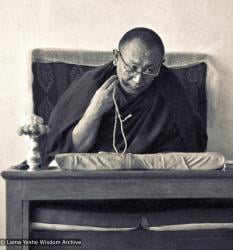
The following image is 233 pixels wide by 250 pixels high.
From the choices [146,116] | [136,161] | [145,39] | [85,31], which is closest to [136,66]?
[145,39]

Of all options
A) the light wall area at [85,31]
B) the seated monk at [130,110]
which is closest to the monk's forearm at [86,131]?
the seated monk at [130,110]

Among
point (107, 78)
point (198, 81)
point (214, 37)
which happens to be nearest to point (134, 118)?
point (107, 78)

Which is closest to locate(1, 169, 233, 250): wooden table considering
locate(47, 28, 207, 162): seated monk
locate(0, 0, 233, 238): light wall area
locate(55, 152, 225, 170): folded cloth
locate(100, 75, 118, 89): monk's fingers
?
locate(55, 152, 225, 170): folded cloth

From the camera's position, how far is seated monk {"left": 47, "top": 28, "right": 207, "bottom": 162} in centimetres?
195

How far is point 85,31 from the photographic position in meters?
2.38

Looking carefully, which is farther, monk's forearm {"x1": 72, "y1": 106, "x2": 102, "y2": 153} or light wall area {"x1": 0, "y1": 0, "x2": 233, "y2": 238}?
light wall area {"x1": 0, "y1": 0, "x2": 233, "y2": 238}

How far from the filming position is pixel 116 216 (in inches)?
62.9

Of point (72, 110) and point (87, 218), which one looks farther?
point (72, 110)

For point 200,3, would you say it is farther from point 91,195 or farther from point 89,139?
point 91,195

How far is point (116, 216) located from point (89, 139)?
0.48 m

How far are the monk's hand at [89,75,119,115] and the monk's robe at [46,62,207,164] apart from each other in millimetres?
33

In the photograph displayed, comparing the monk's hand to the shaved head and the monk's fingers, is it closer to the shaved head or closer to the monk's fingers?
the monk's fingers

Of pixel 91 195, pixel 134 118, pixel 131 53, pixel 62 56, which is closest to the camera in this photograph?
pixel 91 195

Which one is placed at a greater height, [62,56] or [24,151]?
[62,56]
